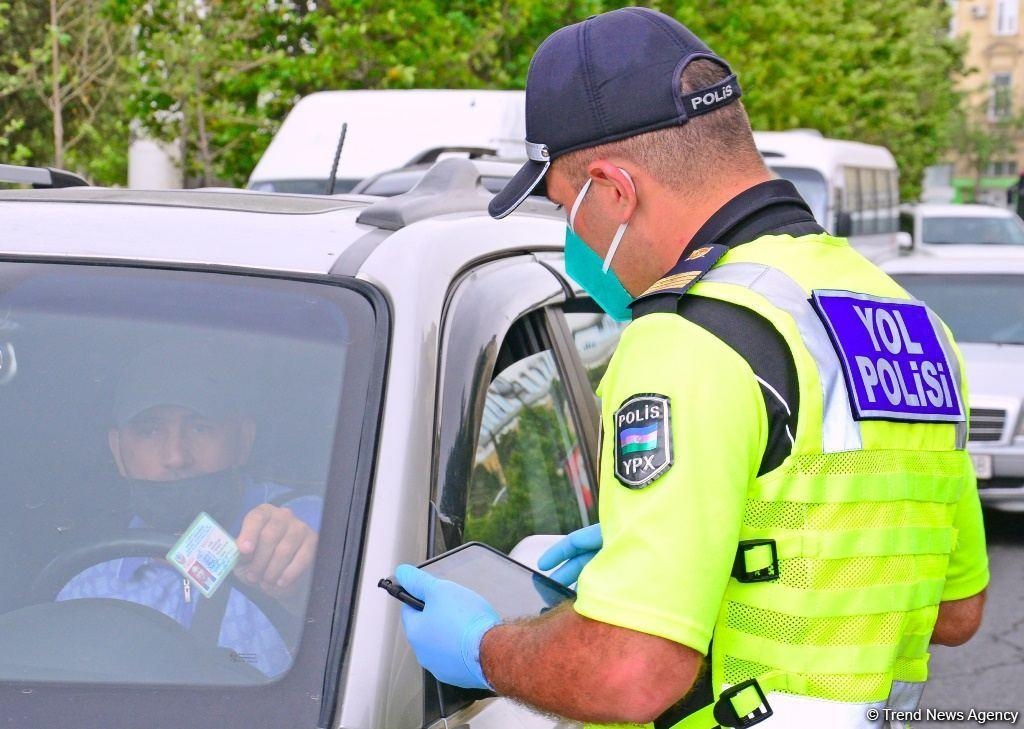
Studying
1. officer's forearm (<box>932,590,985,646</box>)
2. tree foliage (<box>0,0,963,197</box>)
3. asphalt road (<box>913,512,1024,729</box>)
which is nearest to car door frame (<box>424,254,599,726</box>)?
officer's forearm (<box>932,590,985,646</box>)

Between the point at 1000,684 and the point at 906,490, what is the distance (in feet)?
13.3

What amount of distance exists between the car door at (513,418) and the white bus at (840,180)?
7913mm

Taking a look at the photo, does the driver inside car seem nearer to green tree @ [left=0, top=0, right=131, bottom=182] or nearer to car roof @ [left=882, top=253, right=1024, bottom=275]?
green tree @ [left=0, top=0, right=131, bottom=182]

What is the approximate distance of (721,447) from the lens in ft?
4.93

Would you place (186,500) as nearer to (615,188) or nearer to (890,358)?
(615,188)

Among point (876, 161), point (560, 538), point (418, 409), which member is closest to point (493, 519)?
point (560, 538)

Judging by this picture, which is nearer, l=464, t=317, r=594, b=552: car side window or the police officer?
the police officer

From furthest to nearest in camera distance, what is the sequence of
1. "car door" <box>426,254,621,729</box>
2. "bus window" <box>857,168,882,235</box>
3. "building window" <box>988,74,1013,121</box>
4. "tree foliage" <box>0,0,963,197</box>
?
"building window" <box>988,74,1013,121</box> < "bus window" <box>857,168,882,235</box> < "tree foliage" <box>0,0,963,197</box> < "car door" <box>426,254,621,729</box>

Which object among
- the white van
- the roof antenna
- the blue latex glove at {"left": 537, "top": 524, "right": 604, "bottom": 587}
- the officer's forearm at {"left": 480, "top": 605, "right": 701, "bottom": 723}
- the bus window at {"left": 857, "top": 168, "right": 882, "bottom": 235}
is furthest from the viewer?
the bus window at {"left": 857, "top": 168, "right": 882, "bottom": 235}

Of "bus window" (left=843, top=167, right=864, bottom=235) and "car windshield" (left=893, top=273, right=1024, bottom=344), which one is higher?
"car windshield" (left=893, top=273, right=1024, bottom=344)

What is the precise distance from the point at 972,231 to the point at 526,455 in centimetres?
1698

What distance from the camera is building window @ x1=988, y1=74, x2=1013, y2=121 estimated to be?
7275 cm

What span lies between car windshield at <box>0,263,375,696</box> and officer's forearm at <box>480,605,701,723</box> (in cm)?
29

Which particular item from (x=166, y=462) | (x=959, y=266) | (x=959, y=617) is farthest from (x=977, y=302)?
(x=166, y=462)
